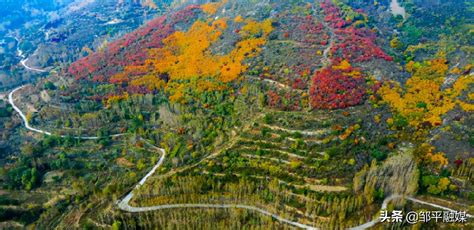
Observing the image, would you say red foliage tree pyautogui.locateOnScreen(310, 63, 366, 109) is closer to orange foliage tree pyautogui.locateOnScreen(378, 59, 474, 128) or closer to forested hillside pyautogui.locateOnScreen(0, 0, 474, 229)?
forested hillside pyautogui.locateOnScreen(0, 0, 474, 229)

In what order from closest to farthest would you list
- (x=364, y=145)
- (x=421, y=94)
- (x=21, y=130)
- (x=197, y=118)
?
(x=364, y=145)
(x=421, y=94)
(x=197, y=118)
(x=21, y=130)

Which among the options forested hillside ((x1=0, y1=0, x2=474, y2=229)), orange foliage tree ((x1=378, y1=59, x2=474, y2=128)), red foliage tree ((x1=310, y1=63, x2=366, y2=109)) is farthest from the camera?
red foliage tree ((x1=310, y1=63, x2=366, y2=109))

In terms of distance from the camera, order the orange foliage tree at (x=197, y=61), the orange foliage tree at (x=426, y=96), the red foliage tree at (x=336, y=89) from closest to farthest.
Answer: the orange foliage tree at (x=426, y=96) < the red foliage tree at (x=336, y=89) < the orange foliage tree at (x=197, y=61)

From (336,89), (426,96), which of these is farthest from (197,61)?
(426,96)

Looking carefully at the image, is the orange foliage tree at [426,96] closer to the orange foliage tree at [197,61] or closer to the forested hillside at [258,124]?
the forested hillside at [258,124]

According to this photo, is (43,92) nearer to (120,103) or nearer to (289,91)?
(120,103)

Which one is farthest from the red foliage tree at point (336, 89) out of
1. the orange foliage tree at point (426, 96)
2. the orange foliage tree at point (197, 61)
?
the orange foliage tree at point (197, 61)

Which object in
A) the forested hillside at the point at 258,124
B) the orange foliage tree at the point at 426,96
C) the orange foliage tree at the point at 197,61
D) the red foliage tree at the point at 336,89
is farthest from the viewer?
the orange foliage tree at the point at 197,61

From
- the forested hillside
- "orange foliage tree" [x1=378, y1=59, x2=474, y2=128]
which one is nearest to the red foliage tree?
the forested hillside

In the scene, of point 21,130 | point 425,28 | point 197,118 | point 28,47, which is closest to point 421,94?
point 425,28

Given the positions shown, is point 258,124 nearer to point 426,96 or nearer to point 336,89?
point 336,89

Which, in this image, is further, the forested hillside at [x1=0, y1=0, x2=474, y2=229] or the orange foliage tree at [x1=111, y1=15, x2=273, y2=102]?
the orange foliage tree at [x1=111, y1=15, x2=273, y2=102]
